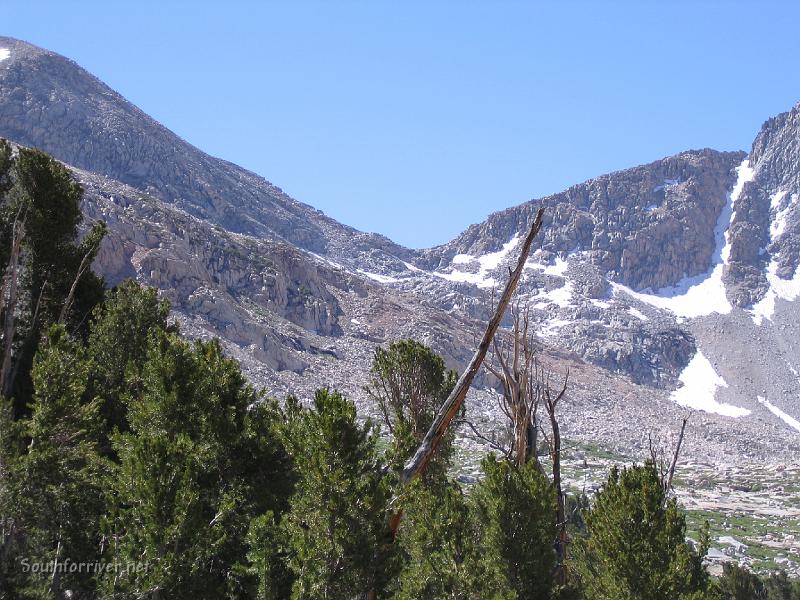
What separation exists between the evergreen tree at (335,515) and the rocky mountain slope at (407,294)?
58.2 m

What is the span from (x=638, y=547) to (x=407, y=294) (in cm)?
12201

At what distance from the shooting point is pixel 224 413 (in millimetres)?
13938

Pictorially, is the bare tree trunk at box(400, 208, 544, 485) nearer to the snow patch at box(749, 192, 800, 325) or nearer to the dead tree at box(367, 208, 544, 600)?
the dead tree at box(367, 208, 544, 600)

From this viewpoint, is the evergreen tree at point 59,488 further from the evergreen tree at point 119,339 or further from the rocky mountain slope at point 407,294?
the rocky mountain slope at point 407,294

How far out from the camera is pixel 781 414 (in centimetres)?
12962

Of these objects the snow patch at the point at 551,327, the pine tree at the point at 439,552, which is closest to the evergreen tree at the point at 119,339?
the pine tree at the point at 439,552

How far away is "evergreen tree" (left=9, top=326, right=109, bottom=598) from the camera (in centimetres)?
1201

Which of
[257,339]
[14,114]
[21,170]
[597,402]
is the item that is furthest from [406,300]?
[21,170]

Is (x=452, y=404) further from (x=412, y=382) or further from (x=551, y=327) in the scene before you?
(x=551, y=327)

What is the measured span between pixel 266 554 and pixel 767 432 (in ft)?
388

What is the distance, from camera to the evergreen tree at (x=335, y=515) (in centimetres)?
972

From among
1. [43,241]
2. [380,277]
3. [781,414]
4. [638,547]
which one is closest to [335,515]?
[638,547]

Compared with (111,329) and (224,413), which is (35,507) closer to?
(224,413)

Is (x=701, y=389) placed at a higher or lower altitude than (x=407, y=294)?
lower
